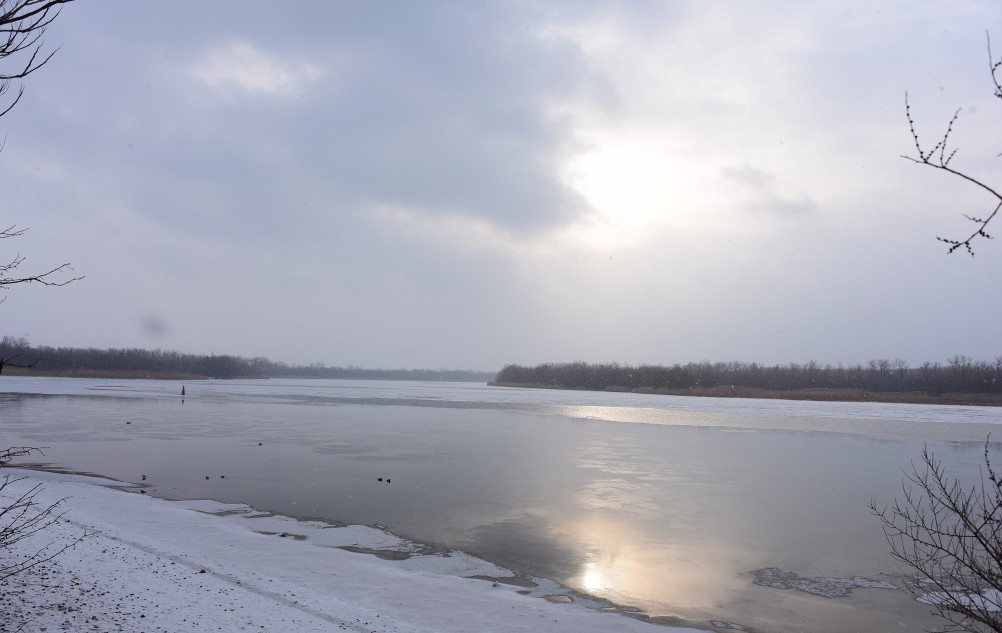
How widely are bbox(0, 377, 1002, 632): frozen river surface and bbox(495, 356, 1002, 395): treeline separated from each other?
48687mm

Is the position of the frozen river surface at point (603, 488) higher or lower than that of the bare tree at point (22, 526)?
lower

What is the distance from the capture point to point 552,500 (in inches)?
448

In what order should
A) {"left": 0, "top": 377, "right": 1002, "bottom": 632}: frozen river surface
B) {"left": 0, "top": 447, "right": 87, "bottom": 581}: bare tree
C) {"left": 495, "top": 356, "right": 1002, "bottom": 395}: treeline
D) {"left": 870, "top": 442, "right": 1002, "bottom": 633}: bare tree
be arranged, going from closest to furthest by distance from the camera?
1. {"left": 870, "top": 442, "right": 1002, "bottom": 633}: bare tree
2. {"left": 0, "top": 447, "right": 87, "bottom": 581}: bare tree
3. {"left": 0, "top": 377, "right": 1002, "bottom": 632}: frozen river surface
4. {"left": 495, "top": 356, "right": 1002, "bottom": 395}: treeline

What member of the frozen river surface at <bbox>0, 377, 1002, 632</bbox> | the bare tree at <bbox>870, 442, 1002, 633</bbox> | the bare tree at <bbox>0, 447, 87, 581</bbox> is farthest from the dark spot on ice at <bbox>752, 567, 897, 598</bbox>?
the bare tree at <bbox>0, 447, 87, 581</bbox>

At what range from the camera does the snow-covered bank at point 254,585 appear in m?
4.75

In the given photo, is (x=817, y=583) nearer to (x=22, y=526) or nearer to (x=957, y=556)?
(x=957, y=556)

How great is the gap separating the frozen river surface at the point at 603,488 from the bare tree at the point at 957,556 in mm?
354

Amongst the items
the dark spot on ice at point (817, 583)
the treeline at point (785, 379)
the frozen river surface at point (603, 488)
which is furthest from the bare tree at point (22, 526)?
the treeline at point (785, 379)

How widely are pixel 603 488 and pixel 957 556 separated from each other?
26.3ft

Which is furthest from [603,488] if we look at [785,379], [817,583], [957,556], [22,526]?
[785,379]

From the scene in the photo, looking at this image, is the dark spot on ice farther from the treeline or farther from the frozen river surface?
the treeline

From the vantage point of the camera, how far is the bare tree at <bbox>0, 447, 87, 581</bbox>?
4.07 metres

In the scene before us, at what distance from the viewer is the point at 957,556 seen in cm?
493

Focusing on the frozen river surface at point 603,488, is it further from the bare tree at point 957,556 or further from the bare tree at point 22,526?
the bare tree at point 22,526
